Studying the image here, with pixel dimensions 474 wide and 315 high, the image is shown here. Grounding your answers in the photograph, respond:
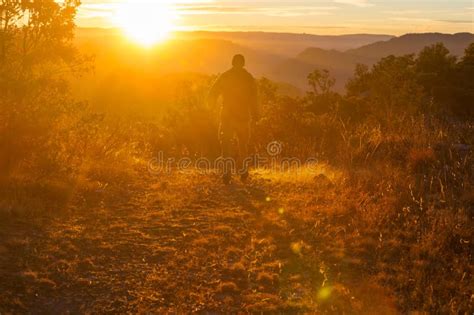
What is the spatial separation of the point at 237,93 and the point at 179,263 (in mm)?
4717

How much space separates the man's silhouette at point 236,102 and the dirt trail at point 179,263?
2.27m

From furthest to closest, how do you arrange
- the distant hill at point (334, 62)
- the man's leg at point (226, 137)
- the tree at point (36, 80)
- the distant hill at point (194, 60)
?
the distant hill at point (334, 62) → the distant hill at point (194, 60) → the man's leg at point (226, 137) → the tree at point (36, 80)

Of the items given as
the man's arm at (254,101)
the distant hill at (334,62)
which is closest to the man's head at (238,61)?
the man's arm at (254,101)

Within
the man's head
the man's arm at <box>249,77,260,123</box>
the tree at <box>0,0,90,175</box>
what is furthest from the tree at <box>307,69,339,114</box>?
the tree at <box>0,0,90,175</box>

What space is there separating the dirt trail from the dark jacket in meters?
2.44

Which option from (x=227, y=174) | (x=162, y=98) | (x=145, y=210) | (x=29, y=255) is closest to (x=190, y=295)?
(x=29, y=255)

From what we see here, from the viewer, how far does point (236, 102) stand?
911 cm

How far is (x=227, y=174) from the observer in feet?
29.0

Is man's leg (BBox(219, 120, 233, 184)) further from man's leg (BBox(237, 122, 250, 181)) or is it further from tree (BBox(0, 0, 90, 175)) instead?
tree (BBox(0, 0, 90, 175))

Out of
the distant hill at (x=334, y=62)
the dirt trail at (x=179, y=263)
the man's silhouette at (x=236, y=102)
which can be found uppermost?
the distant hill at (x=334, y=62)

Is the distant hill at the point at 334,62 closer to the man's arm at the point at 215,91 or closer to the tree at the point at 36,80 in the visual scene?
the man's arm at the point at 215,91

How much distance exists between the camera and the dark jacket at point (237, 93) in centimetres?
906

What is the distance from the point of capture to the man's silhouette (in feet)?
29.8

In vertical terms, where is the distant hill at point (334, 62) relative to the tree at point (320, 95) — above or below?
above
